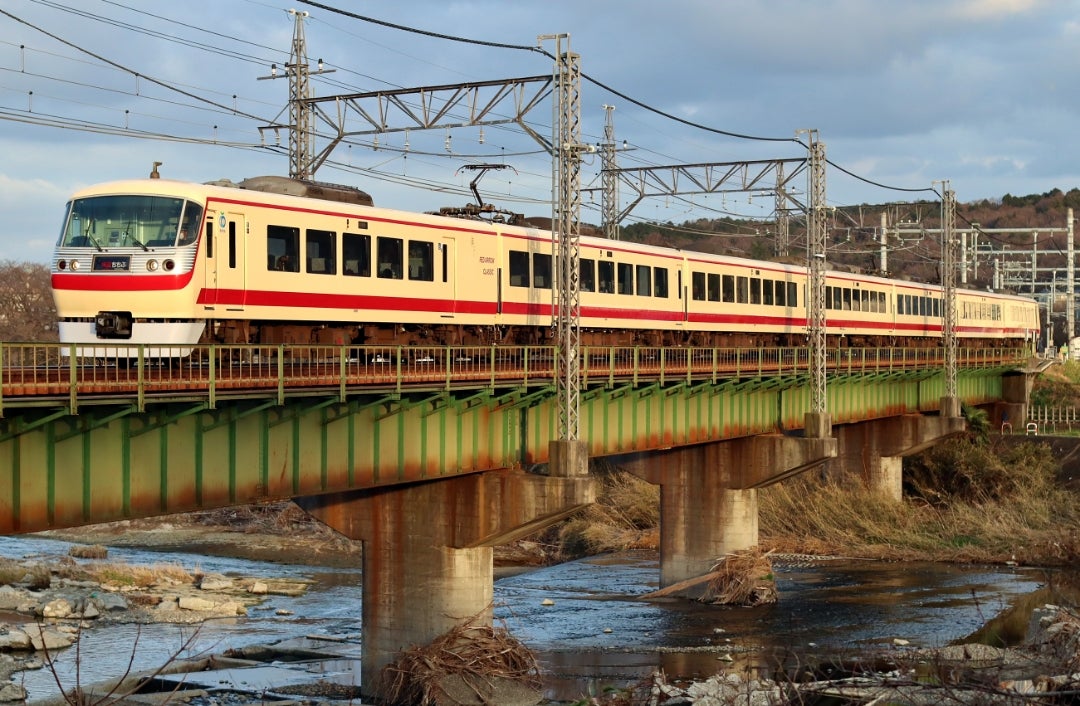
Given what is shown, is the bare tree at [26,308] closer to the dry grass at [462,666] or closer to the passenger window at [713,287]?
the passenger window at [713,287]

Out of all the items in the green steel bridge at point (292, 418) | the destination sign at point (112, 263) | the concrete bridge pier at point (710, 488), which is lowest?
the concrete bridge pier at point (710, 488)

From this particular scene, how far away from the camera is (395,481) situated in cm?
2512

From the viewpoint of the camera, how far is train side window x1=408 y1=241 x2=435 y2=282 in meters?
28.2

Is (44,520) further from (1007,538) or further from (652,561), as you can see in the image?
(1007,538)

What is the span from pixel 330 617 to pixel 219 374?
18.1 meters

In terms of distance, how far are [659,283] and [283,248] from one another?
Result: 1703 centimetres

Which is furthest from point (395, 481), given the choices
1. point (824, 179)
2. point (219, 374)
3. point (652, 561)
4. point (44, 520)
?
point (652, 561)

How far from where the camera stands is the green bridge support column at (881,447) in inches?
2149

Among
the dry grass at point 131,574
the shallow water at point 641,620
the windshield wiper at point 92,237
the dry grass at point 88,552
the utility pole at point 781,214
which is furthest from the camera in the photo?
the utility pole at point 781,214

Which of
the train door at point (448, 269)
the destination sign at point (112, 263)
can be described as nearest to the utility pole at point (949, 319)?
the train door at point (448, 269)

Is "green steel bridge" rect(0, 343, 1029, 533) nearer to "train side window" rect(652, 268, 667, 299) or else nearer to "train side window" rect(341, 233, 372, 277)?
"train side window" rect(341, 233, 372, 277)

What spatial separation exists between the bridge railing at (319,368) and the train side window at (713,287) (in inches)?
99.7

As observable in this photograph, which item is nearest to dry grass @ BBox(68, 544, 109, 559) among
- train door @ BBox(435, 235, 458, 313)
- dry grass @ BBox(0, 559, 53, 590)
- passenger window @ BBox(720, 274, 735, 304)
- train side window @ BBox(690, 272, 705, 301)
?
dry grass @ BBox(0, 559, 53, 590)

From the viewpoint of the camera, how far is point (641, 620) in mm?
36062
